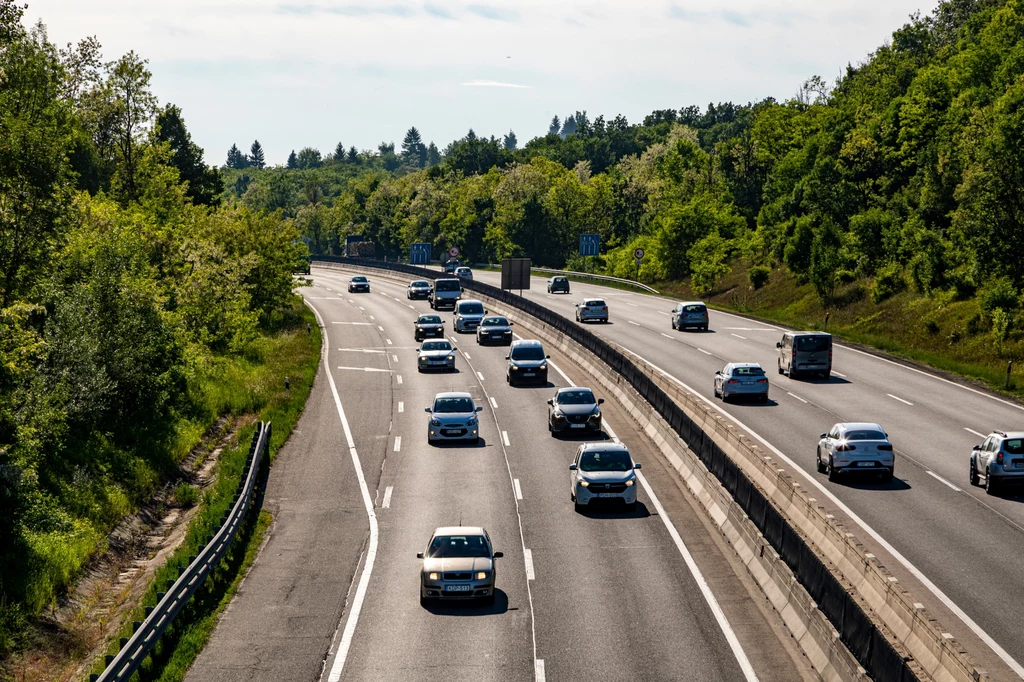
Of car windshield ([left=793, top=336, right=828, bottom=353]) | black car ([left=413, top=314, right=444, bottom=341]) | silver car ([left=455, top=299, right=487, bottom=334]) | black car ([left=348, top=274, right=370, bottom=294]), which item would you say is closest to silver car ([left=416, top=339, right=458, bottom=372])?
black car ([left=413, top=314, right=444, bottom=341])

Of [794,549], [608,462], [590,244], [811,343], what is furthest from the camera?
[590,244]

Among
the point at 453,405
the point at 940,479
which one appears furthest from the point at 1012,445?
the point at 453,405

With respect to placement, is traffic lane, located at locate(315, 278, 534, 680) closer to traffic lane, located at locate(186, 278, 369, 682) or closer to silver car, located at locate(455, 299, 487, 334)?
traffic lane, located at locate(186, 278, 369, 682)

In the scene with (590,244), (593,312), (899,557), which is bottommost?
(899,557)

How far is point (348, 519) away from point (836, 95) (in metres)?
111

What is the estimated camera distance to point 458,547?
2206 centimetres

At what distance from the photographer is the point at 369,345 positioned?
217 ft

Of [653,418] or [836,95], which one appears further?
[836,95]

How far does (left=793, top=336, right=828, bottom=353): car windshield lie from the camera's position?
49.6 meters

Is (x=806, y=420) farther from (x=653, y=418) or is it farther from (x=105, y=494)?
(x=105, y=494)

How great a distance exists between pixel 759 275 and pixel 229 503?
68.4 metres

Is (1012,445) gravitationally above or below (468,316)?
above

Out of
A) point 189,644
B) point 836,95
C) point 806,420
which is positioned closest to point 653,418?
point 806,420

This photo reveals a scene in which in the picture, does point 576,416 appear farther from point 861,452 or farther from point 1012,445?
point 1012,445
